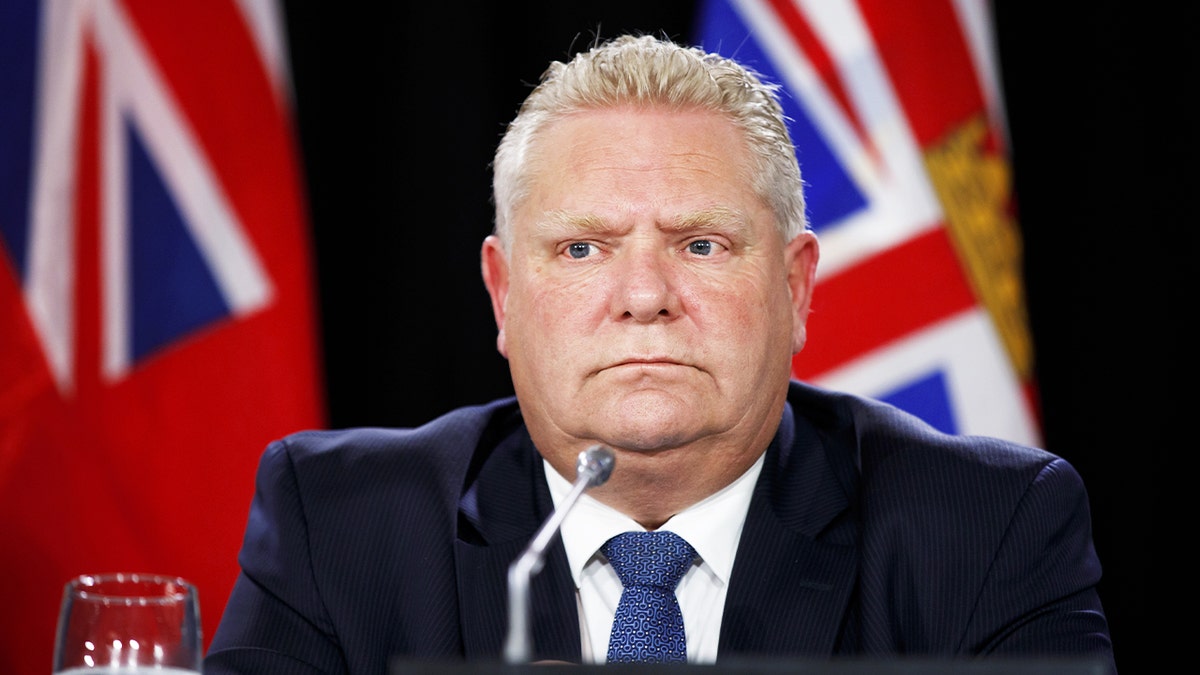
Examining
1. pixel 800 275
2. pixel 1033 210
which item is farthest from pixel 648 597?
pixel 1033 210

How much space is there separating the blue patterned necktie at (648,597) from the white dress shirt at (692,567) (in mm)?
28

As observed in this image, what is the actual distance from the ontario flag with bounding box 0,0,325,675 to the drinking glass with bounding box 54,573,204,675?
201 centimetres

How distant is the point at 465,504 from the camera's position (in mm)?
2438

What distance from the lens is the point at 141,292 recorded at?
3.52 metres

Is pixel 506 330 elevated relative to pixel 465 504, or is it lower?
elevated

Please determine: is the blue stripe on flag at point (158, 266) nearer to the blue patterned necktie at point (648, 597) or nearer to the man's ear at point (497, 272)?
the man's ear at point (497, 272)

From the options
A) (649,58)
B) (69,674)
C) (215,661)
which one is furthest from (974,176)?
(69,674)

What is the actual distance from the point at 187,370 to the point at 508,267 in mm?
1409

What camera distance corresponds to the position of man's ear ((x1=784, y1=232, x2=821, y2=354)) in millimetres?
2473

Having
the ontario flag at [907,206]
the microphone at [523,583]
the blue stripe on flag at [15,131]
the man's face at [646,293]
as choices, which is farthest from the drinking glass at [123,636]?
the ontario flag at [907,206]

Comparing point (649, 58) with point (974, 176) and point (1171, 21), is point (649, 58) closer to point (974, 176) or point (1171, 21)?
point (974, 176)

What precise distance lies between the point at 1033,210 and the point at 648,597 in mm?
2104

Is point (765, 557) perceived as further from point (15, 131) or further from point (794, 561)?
point (15, 131)

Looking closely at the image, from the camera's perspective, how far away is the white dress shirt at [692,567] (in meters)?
2.26
